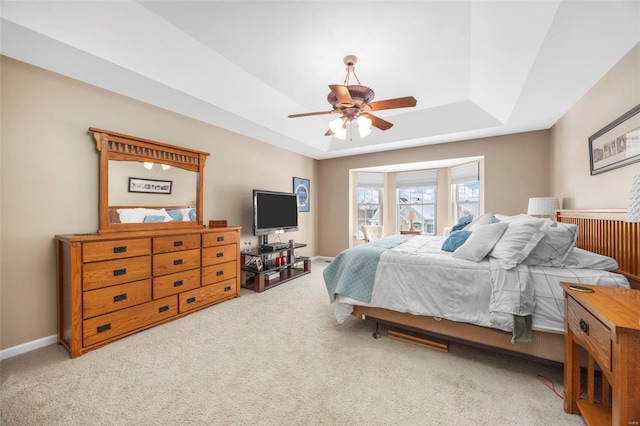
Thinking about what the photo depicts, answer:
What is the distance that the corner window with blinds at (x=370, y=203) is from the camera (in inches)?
234

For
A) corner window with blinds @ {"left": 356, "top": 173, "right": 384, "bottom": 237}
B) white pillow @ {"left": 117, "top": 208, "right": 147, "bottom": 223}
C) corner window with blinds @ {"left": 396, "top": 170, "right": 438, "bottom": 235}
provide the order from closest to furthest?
white pillow @ {"left": 117, "top": 208, "right": 147, "bottom": 223} → corner window with blinds @ {"left": 396, "top": 170, "right": 438, "bottom": 235} → corner window with blinds @ {"left": 356, "top": 173, "right": 384, "bottom": 237}

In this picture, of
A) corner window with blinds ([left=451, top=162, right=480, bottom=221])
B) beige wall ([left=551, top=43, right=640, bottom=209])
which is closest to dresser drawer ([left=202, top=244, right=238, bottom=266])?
beige wall ([left=551, top=43, right=640, bottom=209])

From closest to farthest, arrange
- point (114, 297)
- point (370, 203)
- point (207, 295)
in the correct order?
1. point (114, 297)
2. point (207, 295)
3. point (370, 203)

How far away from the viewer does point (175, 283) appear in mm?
2689

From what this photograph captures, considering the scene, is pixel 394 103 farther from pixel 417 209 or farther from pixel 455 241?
pixel 417 209

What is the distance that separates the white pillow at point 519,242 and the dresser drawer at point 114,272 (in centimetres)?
316

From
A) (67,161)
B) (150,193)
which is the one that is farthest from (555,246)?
(67,161)

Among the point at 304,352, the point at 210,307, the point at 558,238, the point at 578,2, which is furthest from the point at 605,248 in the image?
the point at 210,307

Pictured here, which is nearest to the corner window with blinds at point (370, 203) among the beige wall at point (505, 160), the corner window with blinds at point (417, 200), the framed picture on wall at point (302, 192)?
the corner window with blinds at point (417, 200)

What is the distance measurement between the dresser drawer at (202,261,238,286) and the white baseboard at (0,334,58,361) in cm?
129

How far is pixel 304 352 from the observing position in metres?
2.06

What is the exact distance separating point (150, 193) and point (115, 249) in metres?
0.81

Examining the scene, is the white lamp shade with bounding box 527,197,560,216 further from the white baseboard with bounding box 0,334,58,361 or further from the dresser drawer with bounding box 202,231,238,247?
the white baseboard with bounding box 0,334,58,361

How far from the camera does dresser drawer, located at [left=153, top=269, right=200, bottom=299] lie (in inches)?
99.7
